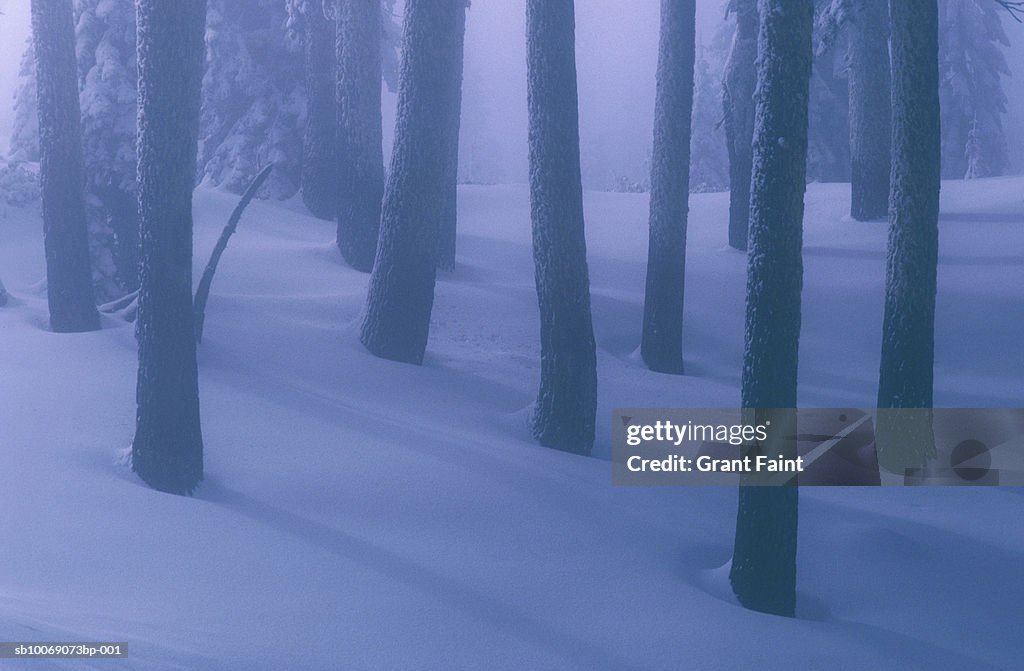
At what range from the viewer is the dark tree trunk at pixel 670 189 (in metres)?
15.1

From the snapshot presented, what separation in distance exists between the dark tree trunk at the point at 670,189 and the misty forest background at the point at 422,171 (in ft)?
0.10

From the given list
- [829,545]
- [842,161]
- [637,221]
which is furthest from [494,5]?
[829,545]

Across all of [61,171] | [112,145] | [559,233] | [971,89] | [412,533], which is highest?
[971,89]

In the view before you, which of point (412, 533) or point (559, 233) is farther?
point (559, 233)

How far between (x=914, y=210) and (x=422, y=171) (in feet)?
18.1

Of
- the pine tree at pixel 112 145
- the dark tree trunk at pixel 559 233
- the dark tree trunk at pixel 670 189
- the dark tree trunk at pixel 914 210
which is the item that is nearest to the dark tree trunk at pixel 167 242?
the dark tree trunk at pixel 559 233

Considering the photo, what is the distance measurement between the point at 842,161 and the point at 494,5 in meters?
78.1

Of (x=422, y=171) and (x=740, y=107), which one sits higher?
(x=740, y=107)

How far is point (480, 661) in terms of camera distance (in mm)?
6414

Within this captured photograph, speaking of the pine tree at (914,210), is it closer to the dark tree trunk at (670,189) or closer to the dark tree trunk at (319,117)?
the dark tree trunk at (670,189)

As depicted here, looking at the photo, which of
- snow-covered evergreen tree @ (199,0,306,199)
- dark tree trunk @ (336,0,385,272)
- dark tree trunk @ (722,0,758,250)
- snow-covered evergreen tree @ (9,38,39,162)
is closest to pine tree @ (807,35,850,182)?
dark tree trunk @ (722,0,758,250)

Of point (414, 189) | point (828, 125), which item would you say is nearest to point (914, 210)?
point (414, 189)

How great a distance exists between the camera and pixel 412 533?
26.7 ft

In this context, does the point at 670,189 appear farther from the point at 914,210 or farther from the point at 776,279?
the point at 776,279
